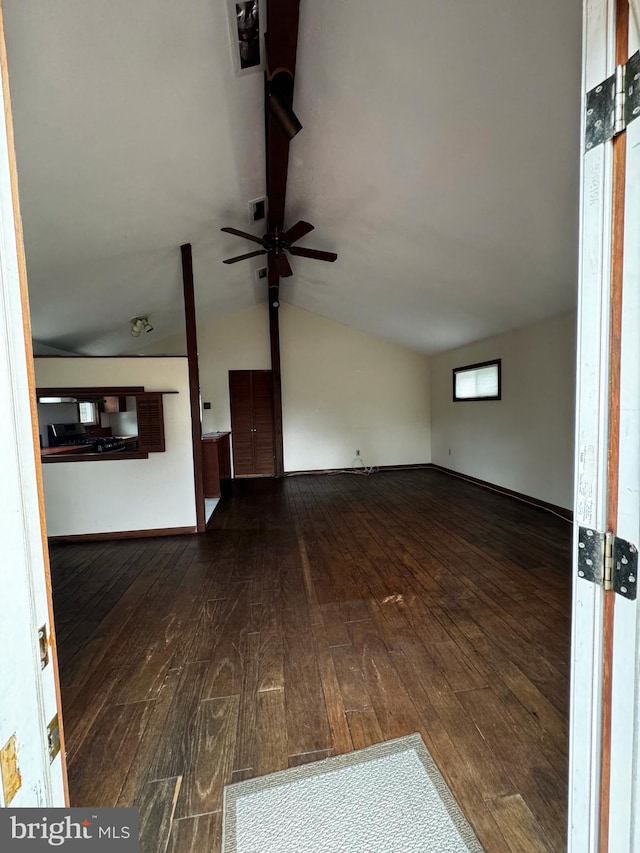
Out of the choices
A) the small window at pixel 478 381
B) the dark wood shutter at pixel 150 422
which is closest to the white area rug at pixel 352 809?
the dark wood shutter at pixel 150 422

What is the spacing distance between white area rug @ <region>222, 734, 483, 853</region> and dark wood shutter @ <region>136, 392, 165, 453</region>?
3052mm

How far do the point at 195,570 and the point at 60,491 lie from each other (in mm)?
1784

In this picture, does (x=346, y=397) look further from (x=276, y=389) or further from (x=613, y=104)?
(x=613, y=104)

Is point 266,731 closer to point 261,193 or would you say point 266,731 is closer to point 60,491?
point 60,491

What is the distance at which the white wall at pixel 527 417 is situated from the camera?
3.97 m

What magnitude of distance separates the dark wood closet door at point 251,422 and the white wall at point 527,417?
343 cm

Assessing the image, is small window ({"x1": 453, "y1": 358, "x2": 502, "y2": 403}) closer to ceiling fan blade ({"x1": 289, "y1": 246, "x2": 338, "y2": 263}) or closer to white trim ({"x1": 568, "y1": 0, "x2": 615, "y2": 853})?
ceiling fan blade ({"x1": 289, "y1": 246, "x2": 338, "y2": 263})

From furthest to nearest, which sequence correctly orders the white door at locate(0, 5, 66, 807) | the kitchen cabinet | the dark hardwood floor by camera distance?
1. the kitchen cabinet
2. the dark hardwood floor
3. the white door at locate(0, 5, 66, 807)

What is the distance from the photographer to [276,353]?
22.2ft

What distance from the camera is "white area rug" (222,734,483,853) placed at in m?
1.09

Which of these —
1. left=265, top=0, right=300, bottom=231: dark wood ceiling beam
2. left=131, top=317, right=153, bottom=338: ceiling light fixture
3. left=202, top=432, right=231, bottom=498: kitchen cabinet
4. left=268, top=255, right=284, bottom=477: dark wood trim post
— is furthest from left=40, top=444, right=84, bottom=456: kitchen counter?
left=265, top=0, right=300, bottom=231: dark wood ceiling beam

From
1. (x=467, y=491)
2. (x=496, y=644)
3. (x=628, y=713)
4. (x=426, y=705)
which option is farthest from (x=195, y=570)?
(x=467, y=491)

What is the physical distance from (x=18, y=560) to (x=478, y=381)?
6.06 metres

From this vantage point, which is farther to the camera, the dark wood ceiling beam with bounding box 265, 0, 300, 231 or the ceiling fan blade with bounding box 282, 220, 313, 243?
the ceiling fan blade with bounding box 282, 220, 313, 243
